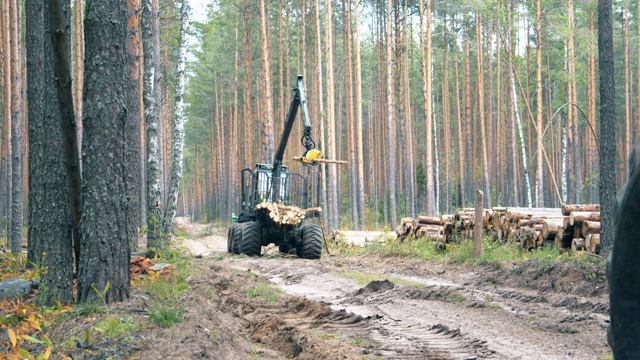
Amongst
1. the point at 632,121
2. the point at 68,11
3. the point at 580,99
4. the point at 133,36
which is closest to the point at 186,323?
the point at 68,11

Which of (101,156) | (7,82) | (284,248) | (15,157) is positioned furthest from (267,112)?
(101,156)

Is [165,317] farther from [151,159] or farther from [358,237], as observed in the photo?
[358,237]

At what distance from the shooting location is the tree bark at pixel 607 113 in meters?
13.1

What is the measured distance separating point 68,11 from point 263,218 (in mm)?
14376

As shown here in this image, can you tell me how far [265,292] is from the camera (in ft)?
43.8

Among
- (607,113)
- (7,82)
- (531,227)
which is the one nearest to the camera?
(607,113)

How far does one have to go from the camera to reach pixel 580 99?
59281mm

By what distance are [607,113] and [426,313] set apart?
19.4ft

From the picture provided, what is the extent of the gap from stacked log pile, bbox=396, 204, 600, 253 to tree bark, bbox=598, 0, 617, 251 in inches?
44.2

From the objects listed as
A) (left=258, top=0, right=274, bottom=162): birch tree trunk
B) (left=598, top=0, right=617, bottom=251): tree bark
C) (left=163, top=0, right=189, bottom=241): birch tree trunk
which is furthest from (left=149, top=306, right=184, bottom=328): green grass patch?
(left=258, top=0, right=274, bottom=162): birch tree trunk

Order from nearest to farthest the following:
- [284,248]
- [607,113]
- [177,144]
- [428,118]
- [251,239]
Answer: [607,113] < [177,144] < [251,239] < [284,248] < [428,118]

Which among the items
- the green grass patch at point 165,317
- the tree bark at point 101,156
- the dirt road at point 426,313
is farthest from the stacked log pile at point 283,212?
the green grass patch at point 165,317

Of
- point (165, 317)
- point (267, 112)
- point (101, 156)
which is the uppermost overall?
point (267, 112)

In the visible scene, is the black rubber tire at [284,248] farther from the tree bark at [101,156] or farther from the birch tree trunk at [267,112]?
the tree bark at [101,156]
